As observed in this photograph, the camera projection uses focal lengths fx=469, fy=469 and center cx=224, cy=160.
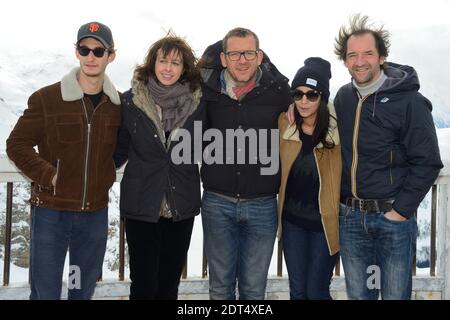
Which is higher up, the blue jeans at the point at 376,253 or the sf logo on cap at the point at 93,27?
the sf logo on cap at the point at 93,27

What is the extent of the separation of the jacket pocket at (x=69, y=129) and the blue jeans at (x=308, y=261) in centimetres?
155

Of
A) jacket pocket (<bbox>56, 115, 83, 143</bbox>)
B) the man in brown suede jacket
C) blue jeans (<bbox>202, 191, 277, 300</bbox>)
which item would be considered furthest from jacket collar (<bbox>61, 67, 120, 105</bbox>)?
blue jeans (<bbox>202, 191, 277, 300</bbox>)

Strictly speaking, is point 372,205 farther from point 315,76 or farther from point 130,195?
point 130,195

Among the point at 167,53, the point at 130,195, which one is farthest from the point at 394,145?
the point at 130,195

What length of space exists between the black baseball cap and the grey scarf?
1.25ft

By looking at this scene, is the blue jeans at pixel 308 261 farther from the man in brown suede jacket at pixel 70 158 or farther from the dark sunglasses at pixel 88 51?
the dark sunglasses at pixel 88 51

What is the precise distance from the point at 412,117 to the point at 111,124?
1993 mm

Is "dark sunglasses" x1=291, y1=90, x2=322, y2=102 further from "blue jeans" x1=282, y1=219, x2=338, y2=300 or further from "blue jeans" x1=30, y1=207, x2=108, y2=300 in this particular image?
"blue jeans" x1=30, y1=207, x2=108, y2=300

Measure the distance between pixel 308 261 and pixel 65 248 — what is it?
1668 mm

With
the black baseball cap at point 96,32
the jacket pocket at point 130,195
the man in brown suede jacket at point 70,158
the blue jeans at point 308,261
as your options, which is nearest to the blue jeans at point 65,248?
the man in brown suede jacket at point 70,158

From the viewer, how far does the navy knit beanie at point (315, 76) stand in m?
3.20

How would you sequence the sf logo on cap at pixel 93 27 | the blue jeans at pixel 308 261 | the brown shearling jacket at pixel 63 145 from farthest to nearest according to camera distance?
the blue jeans at pixel 308 261, the sf logo on cap at pixel 93 27, the brown shearling jacket at pixel 63 145
